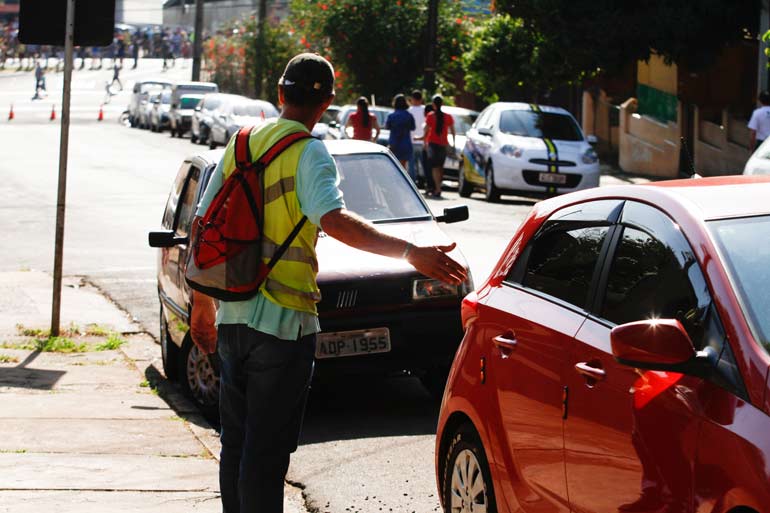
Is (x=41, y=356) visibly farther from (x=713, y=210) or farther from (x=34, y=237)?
(x=34, y=237)

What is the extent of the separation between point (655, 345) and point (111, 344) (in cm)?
772

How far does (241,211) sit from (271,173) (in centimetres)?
16

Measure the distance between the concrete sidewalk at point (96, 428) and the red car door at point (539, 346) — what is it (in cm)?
183

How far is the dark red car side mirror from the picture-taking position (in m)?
3.79

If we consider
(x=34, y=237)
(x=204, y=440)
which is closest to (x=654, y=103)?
(x=34, y=237)

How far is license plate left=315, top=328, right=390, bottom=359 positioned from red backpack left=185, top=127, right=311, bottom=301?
324cm

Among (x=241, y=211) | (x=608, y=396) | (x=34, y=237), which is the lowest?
(x=34, y=237)

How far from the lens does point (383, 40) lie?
4197 cm

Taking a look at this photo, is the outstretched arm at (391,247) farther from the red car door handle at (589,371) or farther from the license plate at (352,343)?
the license plate at (352,343)

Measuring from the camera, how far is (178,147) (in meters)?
40.4

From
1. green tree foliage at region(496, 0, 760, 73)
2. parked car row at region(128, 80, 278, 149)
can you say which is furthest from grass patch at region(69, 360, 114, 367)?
parked car row at region(128, 80, 278, 149)

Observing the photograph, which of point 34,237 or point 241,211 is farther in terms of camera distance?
point 34,237

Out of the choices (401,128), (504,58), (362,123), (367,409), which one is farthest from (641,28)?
(367,409)

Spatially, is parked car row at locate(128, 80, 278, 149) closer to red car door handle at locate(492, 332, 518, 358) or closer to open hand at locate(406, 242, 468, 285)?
red car door handle at locate(492, 332, 518, 358)
